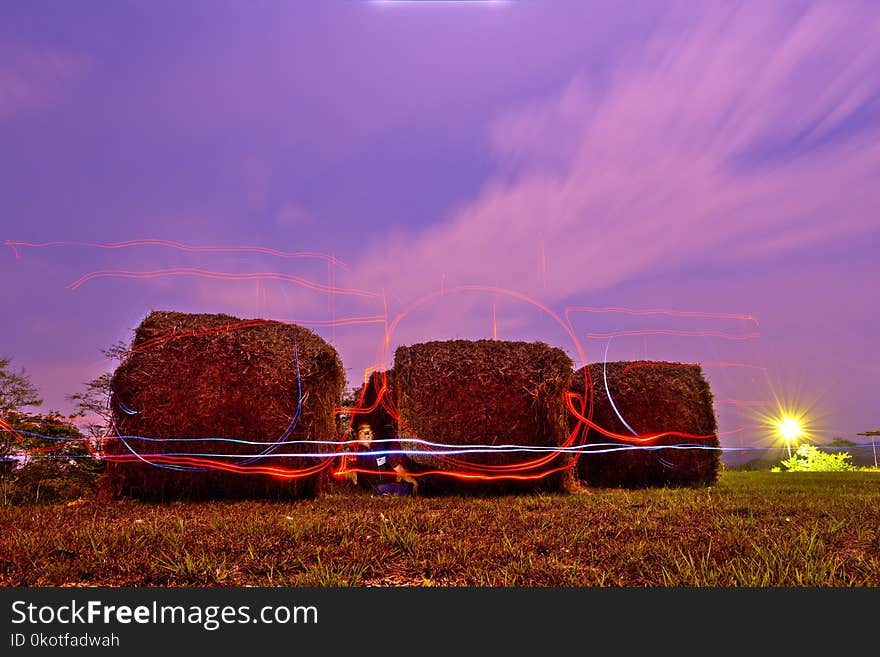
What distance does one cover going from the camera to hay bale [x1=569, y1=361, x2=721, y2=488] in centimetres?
1245

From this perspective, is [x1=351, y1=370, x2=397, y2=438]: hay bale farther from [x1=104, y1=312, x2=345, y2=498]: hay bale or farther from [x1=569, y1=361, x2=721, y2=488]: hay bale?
[x1=569, y1=361, x2=721, y2=488]: hay bale

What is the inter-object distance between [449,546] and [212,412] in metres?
5.12

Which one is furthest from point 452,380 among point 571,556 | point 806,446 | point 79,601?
point 806,446

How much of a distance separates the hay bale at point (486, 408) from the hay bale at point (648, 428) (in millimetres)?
2835

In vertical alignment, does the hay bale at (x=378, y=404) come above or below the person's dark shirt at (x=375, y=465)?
above

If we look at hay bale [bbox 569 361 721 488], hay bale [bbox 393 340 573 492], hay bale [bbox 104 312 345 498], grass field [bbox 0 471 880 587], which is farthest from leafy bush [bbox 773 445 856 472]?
hay bale [bbox 104 312 345 498]

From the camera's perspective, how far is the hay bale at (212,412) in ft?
28.2

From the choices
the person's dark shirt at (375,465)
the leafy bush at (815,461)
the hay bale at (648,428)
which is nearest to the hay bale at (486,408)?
the person's dark shirt at (375,465)

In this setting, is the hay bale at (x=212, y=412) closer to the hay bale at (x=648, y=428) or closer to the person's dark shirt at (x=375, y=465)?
the person's dark shirt at (x=375, y=465)

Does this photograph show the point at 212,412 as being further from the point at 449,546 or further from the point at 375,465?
the point at 449,546

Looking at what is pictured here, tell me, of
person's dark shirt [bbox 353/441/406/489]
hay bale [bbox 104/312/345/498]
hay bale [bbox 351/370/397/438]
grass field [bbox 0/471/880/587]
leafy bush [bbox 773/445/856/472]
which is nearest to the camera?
grass field [bbox 0/471/880/587]

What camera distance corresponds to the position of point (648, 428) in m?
12.5

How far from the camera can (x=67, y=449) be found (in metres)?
9.52

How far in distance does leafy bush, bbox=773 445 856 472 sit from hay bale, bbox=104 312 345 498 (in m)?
19.3
